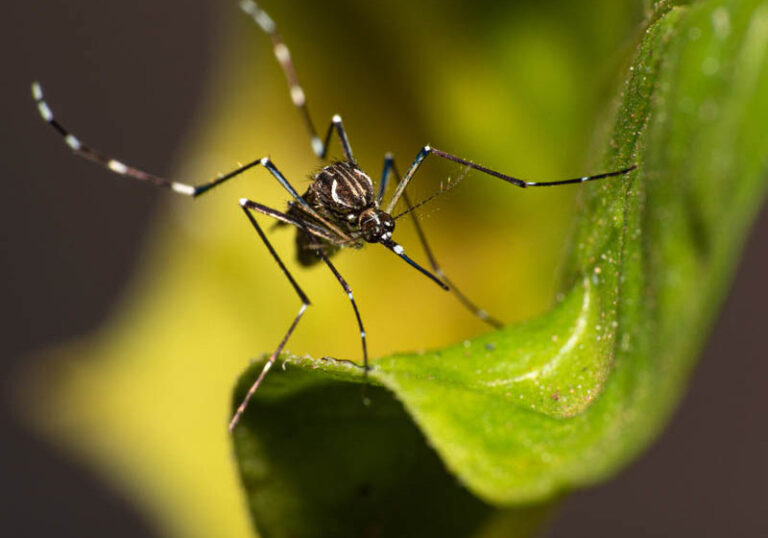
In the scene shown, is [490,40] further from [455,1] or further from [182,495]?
[182,495]

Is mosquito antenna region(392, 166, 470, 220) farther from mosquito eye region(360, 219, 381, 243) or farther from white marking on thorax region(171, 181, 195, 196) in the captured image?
white marking on thorax region(171, 181, 195, 196)

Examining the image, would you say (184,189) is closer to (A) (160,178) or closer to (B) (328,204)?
(A) (160,178)

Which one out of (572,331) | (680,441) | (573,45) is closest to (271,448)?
(572,331)

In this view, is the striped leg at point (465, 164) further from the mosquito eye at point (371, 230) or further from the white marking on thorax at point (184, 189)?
the white marking on thorax at point (184, 189)

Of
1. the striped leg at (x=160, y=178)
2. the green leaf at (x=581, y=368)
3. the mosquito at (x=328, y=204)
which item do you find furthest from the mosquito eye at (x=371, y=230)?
the green leaf at (x=581, y=368)

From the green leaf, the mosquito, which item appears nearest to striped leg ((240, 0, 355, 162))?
the mosquito
